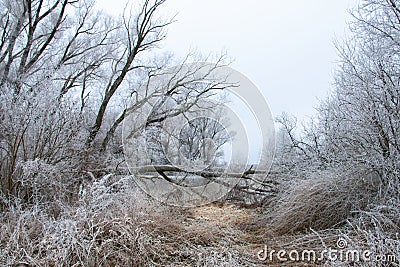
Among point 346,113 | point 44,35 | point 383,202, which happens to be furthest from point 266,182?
point 44,35

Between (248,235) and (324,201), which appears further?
(248,235)

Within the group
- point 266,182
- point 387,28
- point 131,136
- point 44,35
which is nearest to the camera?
point 266,182

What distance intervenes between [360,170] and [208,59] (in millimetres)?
9790

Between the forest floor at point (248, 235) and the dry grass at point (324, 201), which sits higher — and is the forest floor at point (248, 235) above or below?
below

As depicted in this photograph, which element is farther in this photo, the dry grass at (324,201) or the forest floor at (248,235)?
the dry grass at (324,201)

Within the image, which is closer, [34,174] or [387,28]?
[34,174]

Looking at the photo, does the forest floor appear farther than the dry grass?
No

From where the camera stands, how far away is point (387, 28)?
750 cm

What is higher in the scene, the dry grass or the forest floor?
the dry grass

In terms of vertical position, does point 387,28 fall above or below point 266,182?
above

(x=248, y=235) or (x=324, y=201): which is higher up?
(x=324, y=201)

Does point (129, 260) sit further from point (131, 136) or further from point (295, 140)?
point (131, 136)

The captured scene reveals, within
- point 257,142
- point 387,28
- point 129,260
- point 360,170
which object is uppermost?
point 387,28

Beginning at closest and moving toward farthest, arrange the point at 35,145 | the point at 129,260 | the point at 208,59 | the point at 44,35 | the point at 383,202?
the point at 129,260
the point at 383,202
the point at 35,145
the point at 44,35
the point at 208,59
